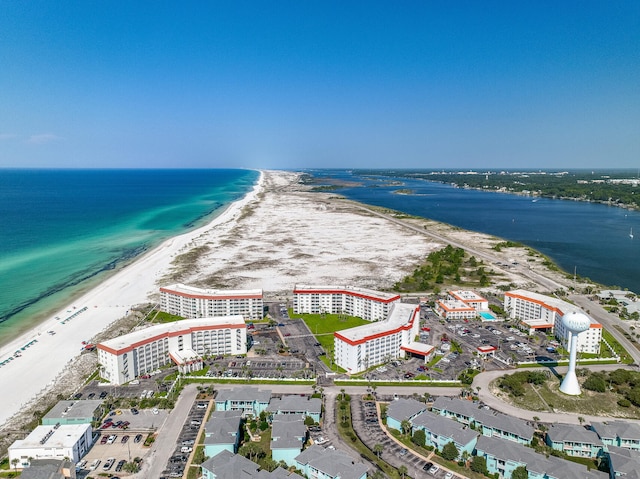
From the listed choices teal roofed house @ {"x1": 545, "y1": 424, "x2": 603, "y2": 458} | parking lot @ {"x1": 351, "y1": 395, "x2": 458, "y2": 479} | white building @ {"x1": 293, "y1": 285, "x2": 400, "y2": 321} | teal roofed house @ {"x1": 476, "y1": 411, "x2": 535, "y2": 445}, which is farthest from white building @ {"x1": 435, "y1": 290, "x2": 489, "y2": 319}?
teal roofed house @ {"x1": 545, "y1": 424, "x2": 603, "y2": 458}

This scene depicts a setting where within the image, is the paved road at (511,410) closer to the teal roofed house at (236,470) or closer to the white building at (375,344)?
the white building at (375,344)

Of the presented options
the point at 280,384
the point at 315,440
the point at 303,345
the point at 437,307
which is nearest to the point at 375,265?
the point at 437,307

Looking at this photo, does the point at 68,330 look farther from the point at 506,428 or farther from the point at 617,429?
the point at 617,429

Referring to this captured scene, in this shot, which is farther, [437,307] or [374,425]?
[437,307]

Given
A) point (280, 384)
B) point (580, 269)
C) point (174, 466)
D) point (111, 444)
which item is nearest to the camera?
point (174, 466)

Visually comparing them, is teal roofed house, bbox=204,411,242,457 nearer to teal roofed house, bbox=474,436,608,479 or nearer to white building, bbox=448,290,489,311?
teal roofed house, bbox=474,436,608,479

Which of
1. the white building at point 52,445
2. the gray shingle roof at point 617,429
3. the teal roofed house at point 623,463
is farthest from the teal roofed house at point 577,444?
the white building at point 52,445

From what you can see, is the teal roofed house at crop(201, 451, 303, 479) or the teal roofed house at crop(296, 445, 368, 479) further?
the teal roofed house at crop(296, 445, 368, 479)

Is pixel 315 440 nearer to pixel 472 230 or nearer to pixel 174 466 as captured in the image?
pixel 174 466

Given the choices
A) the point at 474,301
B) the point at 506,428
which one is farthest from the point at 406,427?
the point at 474,301
